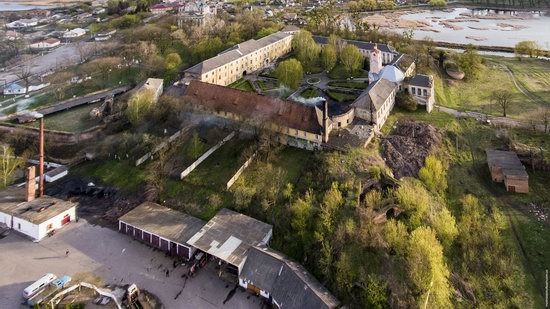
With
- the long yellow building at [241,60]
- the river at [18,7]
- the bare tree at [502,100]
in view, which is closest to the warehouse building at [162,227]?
the long yellow building at [241,60]

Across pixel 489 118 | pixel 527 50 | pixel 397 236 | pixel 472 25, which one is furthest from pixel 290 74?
pixel 472 25

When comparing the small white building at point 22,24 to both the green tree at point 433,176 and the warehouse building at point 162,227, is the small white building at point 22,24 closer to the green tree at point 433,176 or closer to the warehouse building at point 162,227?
the warehouse building at point 162,227

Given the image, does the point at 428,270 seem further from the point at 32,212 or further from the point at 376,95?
the point at 32,212

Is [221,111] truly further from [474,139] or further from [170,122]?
[474,139]

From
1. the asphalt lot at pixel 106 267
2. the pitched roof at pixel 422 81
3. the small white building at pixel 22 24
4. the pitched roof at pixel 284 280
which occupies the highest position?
the small white building at pixel 22 24

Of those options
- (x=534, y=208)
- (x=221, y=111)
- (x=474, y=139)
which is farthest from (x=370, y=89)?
(x=534, y=208)

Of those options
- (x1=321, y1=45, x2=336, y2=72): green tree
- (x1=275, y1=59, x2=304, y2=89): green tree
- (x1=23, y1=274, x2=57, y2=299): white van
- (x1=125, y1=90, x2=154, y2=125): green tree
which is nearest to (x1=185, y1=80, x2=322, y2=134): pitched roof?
(x1=125, y1=90, x2=154, y2=125): green tree
